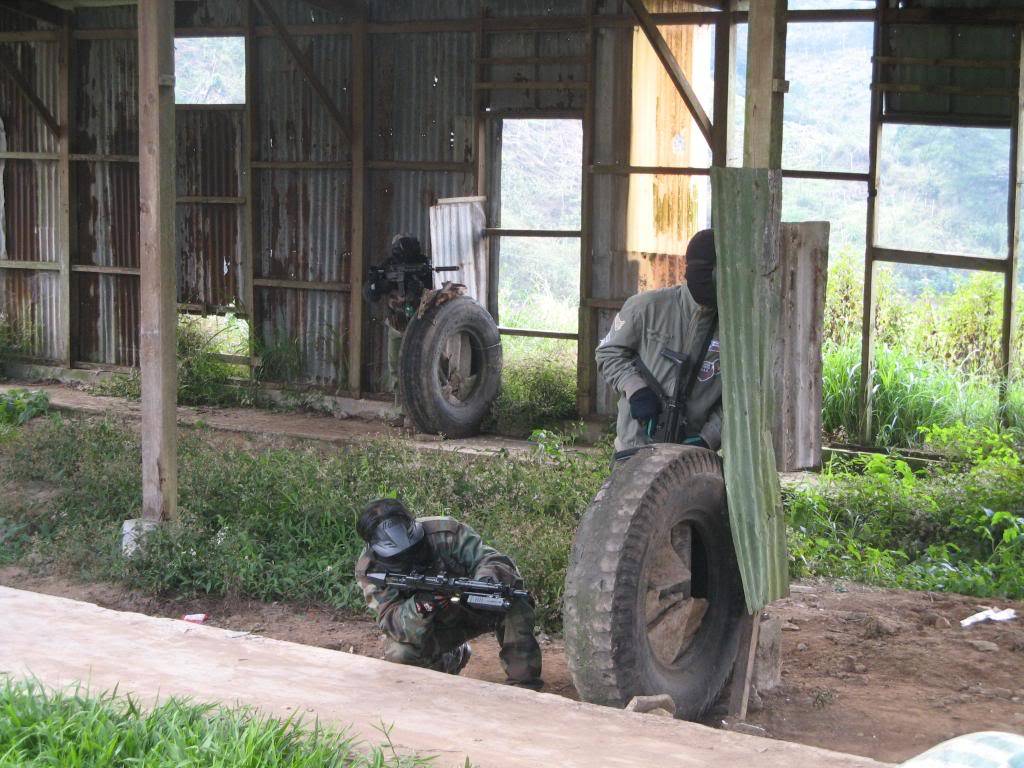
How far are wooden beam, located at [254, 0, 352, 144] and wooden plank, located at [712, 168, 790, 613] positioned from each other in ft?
25.2

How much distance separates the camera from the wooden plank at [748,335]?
4855 millimetres

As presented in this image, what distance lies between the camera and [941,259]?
926 centimetres

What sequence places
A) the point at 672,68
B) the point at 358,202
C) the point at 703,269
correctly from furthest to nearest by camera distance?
the point at 358,202 → the point at 672,68 → the point at 703,269

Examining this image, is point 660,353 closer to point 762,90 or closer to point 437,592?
point 762,90

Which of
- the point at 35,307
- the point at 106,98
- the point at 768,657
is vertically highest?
the point at 106,98

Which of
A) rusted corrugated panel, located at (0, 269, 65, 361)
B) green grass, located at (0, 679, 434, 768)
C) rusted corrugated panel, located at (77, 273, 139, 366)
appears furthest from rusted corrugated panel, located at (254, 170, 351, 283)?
green grass, located at (0, 679, 434, 768)

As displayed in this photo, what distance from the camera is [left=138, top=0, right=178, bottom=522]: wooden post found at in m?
6.96

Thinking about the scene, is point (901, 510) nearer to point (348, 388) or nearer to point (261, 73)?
point (348, 388)

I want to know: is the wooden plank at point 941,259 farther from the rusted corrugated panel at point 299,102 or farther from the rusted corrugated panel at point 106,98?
the rusted corrugated panel at point 106,98

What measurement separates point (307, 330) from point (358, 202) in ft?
4.91

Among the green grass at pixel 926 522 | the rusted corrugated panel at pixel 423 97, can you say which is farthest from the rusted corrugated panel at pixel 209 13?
the green grass at pixel 926 522

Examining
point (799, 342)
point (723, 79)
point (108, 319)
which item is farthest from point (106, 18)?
point (799, 342)

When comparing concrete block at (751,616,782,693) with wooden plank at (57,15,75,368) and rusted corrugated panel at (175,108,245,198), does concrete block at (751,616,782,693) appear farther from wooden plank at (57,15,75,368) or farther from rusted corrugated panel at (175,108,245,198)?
wooden plank at (57,15,75,368)

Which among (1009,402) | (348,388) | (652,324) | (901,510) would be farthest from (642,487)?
(348,388)
